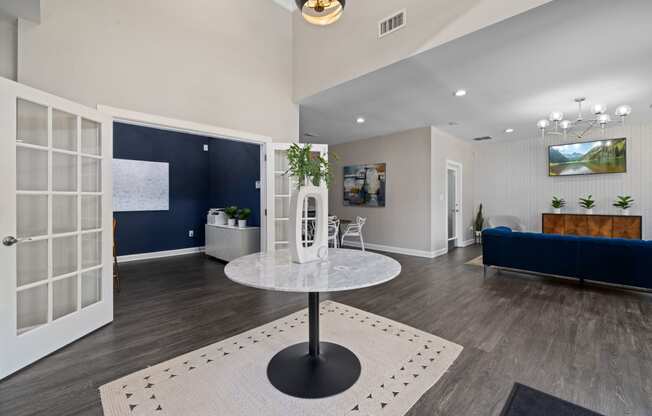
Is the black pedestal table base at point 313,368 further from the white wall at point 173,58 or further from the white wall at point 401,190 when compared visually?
the white wall at point 401,190

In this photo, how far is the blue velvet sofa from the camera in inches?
124

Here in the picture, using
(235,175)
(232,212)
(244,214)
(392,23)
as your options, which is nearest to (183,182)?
(235,175)

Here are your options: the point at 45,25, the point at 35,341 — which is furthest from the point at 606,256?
the point at 45,25

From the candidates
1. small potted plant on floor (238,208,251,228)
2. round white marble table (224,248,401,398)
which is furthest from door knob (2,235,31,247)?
small potted plant on floor (238,208,251,228)

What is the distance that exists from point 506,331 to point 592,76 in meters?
3.08

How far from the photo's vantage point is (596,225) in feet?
18.6

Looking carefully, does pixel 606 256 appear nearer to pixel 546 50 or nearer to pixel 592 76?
pixel 592 76

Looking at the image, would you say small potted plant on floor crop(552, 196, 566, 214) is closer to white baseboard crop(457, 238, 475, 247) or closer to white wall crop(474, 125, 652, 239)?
white wall crop(474, 125, 652, 239)

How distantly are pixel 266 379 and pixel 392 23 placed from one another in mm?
3417

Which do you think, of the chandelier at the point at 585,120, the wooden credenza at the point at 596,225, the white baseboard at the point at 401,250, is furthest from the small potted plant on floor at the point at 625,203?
the white baseboard at the point at 401,250

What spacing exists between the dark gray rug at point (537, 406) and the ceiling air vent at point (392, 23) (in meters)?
3.21

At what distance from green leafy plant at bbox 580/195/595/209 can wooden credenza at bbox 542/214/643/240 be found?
209mm

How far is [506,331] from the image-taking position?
7.95 feet

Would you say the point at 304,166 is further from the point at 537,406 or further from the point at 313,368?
the point at 537,406
